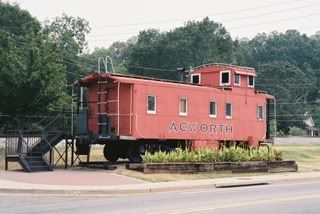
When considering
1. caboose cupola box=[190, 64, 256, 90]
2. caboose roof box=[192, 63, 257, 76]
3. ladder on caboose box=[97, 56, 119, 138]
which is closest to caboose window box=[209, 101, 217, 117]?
caboose cupola box=[190, 64, 256, 90]

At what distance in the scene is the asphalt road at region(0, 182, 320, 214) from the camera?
13516 millimetres

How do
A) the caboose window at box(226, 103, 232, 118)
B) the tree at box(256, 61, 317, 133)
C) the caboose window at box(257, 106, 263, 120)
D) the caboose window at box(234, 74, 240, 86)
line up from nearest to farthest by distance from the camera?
the caboose window at box(226, 103, 232, 118) → the caboose window at box(234, 74, 240, 86) → the caboose window at box(257, 106, 263, 120) → the tree at box(256, 61, 317, 133)

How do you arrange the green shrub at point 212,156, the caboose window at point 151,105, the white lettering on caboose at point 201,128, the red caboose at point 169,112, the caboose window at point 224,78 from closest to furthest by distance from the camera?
the green shrub at point 212,156
the red caboose at point 169,112
the caboose window at point 151,105
the white lettering on caboose at point 201,128
the caboose window at point 224,78

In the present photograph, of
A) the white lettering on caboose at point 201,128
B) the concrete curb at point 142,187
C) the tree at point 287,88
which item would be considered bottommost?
the concrete curb at point 142,187

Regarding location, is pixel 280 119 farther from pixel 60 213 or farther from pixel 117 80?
pixel 60 213

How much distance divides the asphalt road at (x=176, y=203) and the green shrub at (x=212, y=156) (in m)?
6.59

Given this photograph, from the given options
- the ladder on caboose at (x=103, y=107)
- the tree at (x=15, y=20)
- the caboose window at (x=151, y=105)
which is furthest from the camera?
the tree at (x=15, y=20)

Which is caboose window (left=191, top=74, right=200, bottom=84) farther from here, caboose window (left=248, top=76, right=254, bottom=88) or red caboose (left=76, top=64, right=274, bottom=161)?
caboose window (left=248, top=76, right=254, bottom=88)

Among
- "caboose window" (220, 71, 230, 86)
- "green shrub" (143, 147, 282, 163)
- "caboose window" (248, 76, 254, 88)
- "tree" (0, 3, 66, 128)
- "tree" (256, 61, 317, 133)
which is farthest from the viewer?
"tree" (256, 61, 317, 133)

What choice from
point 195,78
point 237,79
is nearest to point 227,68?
point 237,79

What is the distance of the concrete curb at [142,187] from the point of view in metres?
18.2

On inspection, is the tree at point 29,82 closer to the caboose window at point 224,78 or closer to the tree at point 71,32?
the caboose window at point 224,78

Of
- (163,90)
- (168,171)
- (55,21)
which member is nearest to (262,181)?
(168,171)

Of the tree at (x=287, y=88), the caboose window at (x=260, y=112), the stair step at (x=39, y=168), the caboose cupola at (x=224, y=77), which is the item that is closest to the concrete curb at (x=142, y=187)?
the stair step at (x=39, y=168)
